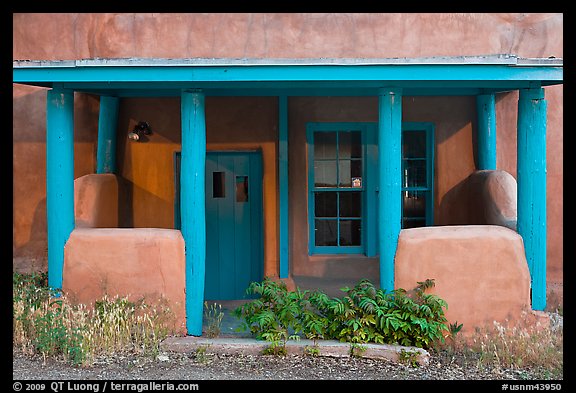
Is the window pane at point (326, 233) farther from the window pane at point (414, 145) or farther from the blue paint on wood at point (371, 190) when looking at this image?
the window pane at point (414, 145)

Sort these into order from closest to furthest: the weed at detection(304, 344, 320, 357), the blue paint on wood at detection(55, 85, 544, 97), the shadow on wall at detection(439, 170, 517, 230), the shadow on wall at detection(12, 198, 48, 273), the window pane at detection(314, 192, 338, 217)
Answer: the weed at detection(304, 344, 320, 357) < the blue paint on wood at detection(55, 85, 544, 97) < the shadow on wall at detection(439, 170, 517, 230) < the window pane at detection(314, 192, 338, 217) < the shadow on wall at detection(12, 198, 48, 273)

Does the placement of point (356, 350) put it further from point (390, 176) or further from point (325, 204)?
point (325, 204)

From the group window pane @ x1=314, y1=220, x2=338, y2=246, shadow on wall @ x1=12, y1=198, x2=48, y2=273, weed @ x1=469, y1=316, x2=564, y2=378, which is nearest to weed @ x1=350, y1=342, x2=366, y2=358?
weed @ x1=469, y1=316, x2=564, y2=378

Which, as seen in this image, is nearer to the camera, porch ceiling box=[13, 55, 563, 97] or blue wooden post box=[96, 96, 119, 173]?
porch ceiling box=[13, 55, 563, 97]

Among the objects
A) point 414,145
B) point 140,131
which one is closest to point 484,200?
point 414,145

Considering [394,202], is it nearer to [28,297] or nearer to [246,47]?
[246,47]

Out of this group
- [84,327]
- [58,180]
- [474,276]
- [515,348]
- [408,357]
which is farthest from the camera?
[58,180]

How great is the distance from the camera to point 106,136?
1127 cm

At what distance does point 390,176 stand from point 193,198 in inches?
87.0

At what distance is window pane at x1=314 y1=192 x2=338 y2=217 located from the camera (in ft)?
37.9

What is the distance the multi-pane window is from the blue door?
34.8 inches

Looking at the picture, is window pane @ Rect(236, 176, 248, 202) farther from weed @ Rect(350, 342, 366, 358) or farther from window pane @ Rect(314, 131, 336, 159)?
weed @ Rect(350, 342, 366, 358)

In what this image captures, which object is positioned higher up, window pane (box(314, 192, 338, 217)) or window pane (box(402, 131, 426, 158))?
window pane (box(402, 131, 426, 158))

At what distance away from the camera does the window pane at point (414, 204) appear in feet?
38.0
